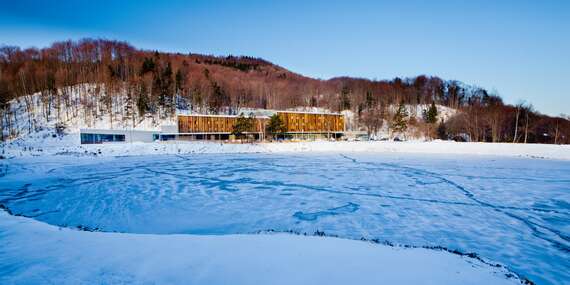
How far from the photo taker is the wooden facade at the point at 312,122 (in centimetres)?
5159

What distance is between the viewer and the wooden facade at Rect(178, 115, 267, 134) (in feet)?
142

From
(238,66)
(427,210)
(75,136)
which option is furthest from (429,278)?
(238,66)

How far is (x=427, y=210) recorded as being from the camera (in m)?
7.85

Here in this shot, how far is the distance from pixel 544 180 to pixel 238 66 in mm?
120570

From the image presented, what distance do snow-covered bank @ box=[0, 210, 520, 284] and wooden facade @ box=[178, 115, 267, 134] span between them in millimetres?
40176

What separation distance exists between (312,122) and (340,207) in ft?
152

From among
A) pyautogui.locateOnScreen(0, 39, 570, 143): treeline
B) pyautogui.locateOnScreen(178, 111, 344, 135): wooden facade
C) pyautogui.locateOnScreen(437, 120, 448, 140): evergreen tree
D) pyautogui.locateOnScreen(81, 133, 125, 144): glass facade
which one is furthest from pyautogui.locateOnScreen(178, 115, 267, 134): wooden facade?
pyautogui.locateOnScreen(437, 120, 448, 140): evergreen tree

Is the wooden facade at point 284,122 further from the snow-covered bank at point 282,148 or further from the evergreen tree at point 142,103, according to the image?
the evergreen tree at point 142,103

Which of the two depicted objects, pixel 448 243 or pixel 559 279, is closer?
pixel 559 279

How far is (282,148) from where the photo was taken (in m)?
35.4

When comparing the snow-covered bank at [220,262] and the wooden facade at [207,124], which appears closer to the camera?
the snow-covered bank at [220,262]

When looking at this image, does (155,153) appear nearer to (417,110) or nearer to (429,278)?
(429,278)

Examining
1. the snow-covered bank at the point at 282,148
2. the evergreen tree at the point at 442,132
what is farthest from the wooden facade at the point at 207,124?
the evergreen tree at the point at 442,132

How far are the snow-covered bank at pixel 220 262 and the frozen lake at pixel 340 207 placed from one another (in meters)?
1.48
